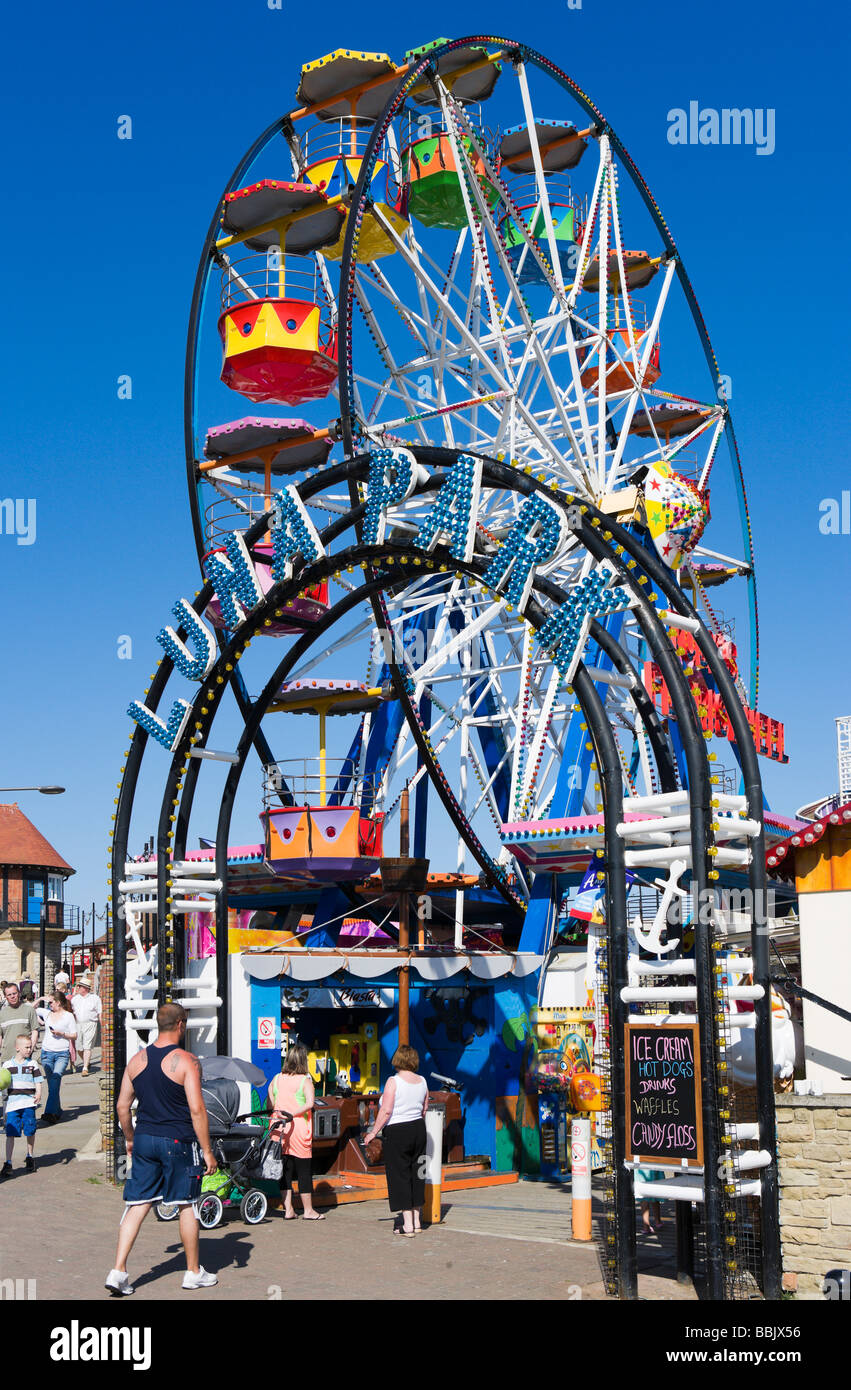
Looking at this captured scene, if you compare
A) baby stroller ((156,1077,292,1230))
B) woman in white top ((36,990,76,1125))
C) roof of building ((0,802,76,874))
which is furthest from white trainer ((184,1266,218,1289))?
roof of building ((0,802,76,874))

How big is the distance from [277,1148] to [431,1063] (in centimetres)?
374

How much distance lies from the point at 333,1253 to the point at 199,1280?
168 centimetres

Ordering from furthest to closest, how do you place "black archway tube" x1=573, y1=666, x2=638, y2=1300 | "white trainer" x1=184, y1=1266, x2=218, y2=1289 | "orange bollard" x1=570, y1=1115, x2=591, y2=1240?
"orange bollard" x1=570, y1=1115, x2=591, y2=1240
"black archway tube" x1=573, y1=666, x2=638, y2=1300
"white trainer" x1=184, y1=1266, x2=218, y2=1289

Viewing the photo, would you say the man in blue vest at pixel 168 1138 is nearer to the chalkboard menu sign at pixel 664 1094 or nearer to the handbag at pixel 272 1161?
the chalkboard menu sign at pixel 664 1094

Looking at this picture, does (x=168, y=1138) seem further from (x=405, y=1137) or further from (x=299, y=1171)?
(x=299, y=1171)

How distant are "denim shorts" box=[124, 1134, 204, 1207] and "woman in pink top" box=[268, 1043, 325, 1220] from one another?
331cm

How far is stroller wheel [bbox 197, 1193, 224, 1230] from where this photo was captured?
36.0 ft

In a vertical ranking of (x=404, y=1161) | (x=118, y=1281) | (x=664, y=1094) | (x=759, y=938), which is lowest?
(x=118, y=1281)

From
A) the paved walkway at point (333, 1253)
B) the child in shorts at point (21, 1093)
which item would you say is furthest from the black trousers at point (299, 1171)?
the child in shorts at point (21, 1093)

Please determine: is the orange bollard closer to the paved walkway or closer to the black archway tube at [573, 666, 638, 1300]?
the paved walkway

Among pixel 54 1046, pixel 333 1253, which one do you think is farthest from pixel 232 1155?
pixel 54 1046

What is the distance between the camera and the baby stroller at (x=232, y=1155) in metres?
11.3

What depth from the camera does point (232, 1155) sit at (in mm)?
11773
